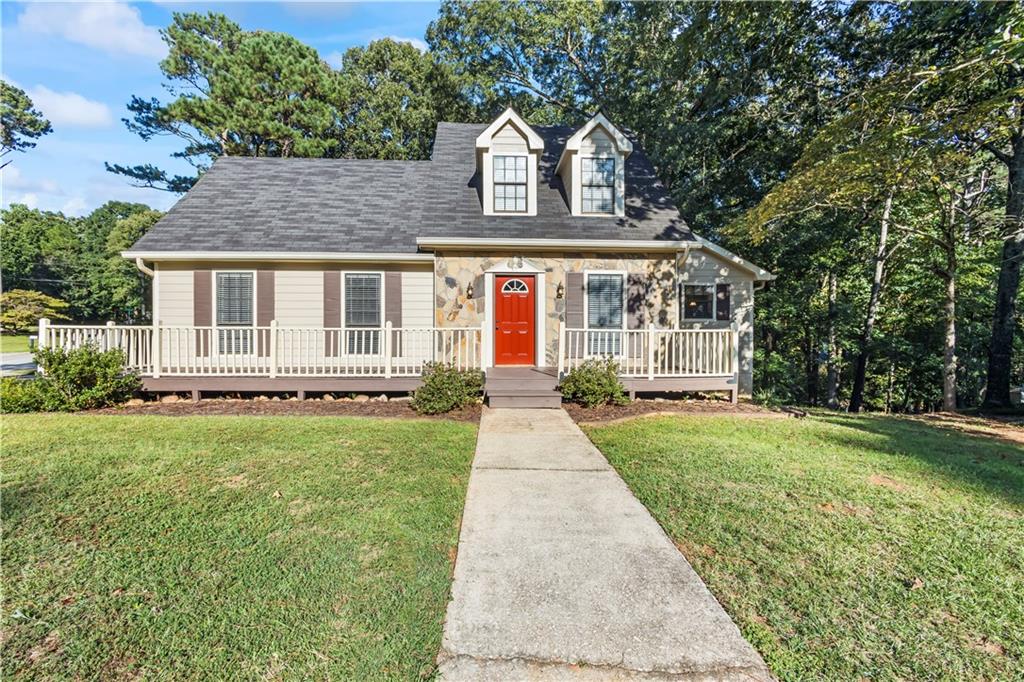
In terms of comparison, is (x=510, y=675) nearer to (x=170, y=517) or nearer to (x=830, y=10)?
(x=170, y=517)

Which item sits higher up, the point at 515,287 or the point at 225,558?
the point at 515,287

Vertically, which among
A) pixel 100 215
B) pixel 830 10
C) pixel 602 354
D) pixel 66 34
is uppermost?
pixel 100 215

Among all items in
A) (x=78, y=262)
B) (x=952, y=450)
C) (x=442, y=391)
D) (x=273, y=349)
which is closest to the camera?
(x=952, y=450)

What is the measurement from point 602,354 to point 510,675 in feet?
26.6

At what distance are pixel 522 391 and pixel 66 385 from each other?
25.4 feet

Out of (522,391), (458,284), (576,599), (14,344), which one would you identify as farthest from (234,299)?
(14,344)

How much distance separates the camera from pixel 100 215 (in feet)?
143

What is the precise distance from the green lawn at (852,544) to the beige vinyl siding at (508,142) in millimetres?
7383

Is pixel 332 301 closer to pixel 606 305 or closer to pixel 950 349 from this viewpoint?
pixel 606 305

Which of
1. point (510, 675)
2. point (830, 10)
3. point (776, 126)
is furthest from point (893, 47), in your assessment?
point (510, 675)

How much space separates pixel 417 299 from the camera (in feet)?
33.8

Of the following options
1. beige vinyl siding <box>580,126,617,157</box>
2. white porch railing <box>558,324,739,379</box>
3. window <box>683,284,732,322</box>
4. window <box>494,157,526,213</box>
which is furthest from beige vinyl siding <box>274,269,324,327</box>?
window <box>683,284,732,322</box>

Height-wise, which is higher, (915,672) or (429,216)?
(429,216)

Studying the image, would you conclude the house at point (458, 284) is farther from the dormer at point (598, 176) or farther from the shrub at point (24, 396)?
the shrub at point (24, 396)
